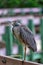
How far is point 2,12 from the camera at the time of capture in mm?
11695

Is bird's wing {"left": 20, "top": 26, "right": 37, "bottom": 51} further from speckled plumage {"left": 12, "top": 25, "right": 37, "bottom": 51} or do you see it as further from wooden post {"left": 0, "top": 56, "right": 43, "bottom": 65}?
wooden post {"left": 0, "top": 56, "right": 43, "bottom": 65}

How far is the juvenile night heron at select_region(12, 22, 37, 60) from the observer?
11.8ft

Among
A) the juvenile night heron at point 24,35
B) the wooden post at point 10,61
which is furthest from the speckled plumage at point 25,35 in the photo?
the wooden post at point 10,61

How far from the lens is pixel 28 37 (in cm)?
362

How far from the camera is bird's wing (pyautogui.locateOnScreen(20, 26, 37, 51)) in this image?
11.8 feet

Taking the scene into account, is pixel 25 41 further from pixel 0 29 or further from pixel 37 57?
pixel 0 29

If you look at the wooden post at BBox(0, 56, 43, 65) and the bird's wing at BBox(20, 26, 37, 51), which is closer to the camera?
the wooden post at BBox(0, 56, 43, 65)

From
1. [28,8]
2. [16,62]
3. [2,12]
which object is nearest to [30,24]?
[16,62]

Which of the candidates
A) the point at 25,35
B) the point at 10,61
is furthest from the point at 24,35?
the point at 10,61

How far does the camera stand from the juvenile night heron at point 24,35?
11.8ft

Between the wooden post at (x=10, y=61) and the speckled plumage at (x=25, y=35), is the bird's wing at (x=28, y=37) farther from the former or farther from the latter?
the wooden post at (x=10, y=61)

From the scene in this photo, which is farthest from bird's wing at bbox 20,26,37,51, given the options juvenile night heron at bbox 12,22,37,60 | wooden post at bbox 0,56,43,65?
wooden post at bbox 0,56,43,65

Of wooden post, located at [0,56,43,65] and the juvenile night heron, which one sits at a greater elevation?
the juvenile night heron

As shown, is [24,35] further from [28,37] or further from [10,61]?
[10,61]
